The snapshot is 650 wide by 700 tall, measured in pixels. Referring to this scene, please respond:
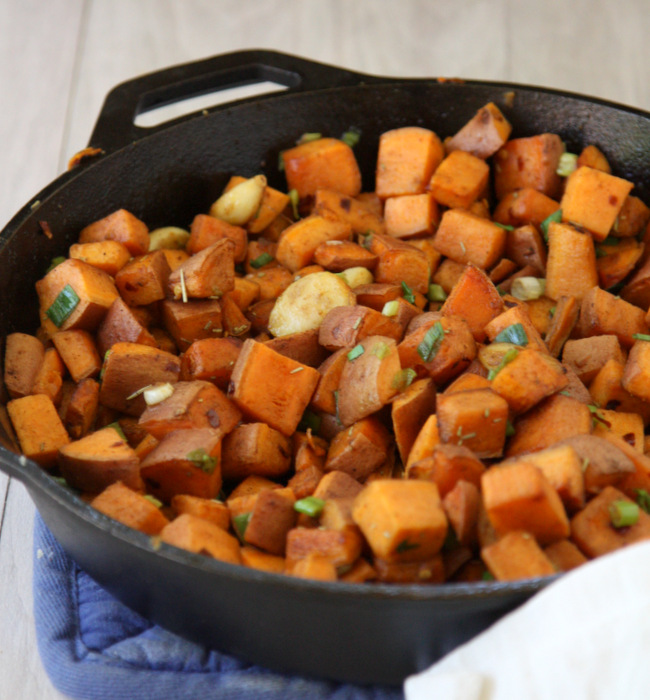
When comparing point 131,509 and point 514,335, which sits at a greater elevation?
point 514,335

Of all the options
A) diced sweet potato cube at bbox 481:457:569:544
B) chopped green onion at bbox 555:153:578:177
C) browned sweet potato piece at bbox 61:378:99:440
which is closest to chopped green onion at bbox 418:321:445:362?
diced sweet potato cube at bbox 481:457:569:544

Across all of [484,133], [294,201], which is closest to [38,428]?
[294,201]

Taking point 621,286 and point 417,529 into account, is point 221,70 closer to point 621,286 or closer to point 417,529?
point 621,286

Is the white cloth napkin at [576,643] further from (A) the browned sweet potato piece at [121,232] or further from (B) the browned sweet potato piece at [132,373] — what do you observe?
(A) the browned sweet potato piece at [121,232]

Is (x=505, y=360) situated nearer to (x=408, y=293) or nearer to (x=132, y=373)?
(x=408, y=293)

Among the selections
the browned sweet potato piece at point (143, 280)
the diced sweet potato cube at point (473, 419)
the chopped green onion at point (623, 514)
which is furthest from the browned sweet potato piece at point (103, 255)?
the chopped green onion at point (623, 514)

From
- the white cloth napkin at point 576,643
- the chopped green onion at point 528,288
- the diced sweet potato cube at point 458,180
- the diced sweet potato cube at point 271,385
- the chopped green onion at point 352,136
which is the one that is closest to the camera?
the white cloth napkin at point 576,643
